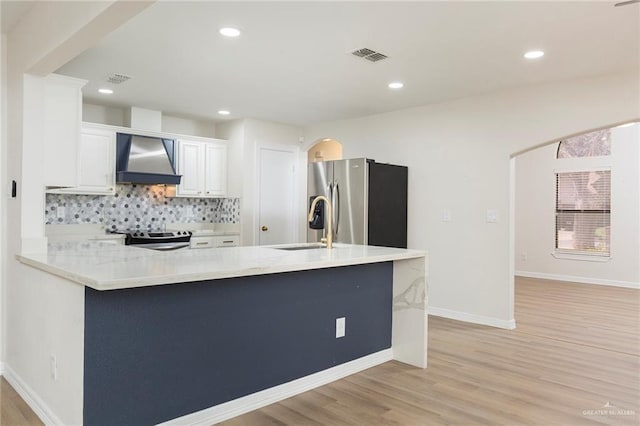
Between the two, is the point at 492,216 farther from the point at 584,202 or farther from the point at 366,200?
the point at 584,202

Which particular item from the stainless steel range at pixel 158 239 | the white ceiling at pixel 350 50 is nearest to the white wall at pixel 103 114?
the white ceiling at pixel 350 50

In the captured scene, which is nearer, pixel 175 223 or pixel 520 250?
pixel 175 223

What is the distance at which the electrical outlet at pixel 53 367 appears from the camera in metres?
2.31

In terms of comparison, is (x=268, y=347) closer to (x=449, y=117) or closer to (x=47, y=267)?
(x=47, y=267)

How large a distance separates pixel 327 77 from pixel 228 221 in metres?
2.96

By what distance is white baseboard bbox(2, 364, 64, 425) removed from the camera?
2.34 meters

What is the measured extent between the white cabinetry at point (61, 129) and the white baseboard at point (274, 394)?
75.8 inches

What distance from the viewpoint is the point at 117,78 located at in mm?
4242

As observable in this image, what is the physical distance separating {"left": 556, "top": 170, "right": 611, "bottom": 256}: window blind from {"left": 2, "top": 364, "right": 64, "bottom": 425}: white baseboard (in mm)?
7979

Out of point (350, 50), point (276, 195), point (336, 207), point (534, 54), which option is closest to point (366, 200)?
point (336, 207)

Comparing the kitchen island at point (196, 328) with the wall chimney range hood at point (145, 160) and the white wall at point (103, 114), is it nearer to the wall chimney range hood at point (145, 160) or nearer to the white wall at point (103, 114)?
the wall chimney range hood at point (145, 160)

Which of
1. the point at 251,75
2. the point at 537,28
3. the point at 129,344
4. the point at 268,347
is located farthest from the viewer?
the point at 251,75

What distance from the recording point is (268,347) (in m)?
2.74

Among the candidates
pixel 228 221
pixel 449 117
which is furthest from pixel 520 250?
pixel 228 221
